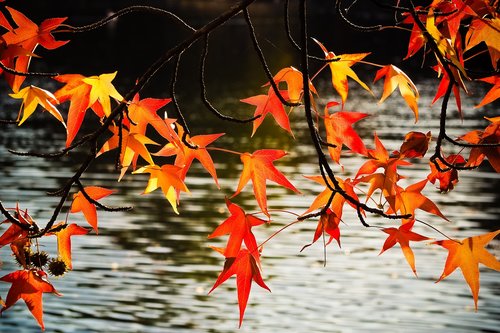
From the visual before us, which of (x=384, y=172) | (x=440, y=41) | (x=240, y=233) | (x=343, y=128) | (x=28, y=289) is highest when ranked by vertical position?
(x=440, y=41)

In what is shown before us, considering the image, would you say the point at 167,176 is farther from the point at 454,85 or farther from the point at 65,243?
the point at 454,85

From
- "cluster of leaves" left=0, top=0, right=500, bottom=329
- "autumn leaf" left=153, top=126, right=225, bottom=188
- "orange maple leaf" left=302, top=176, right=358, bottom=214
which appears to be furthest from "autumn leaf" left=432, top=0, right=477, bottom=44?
"autumn leaf" left=153, top=126, right=225, bottom=188

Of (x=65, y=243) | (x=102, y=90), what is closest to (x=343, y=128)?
(x=102, y=90)

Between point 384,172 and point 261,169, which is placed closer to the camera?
point 384,172

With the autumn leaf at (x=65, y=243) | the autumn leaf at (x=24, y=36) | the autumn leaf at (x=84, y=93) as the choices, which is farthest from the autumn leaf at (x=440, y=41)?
the autumn leaf at (x=65, y=243)

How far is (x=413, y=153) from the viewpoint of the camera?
220cm

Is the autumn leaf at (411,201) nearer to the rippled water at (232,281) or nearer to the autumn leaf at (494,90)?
Answer: the autumn leaf at (494,90)

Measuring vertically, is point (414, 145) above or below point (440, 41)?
below

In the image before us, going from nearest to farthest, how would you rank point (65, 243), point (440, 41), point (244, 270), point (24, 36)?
point (440, 41)
point (244, 270)
point (24, 36)
point (65, 243)

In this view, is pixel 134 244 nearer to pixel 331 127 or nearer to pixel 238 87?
pixel 331 127

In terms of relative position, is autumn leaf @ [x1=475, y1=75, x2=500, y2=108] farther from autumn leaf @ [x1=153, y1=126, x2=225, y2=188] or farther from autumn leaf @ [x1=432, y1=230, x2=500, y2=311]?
autumn leaf @ [x1=153, y1=126, x2=225, y2=188]

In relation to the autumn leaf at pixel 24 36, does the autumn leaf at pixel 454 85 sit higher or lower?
lower

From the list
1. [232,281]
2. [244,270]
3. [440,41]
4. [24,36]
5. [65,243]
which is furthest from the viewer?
[232,281]

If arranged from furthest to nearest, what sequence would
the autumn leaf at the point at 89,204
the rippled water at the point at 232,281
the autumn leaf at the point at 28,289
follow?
the rippled water at the point at 232,281 < the autumn leaf at the point at 89,204 < the autumn leaf at the point at 28,289
